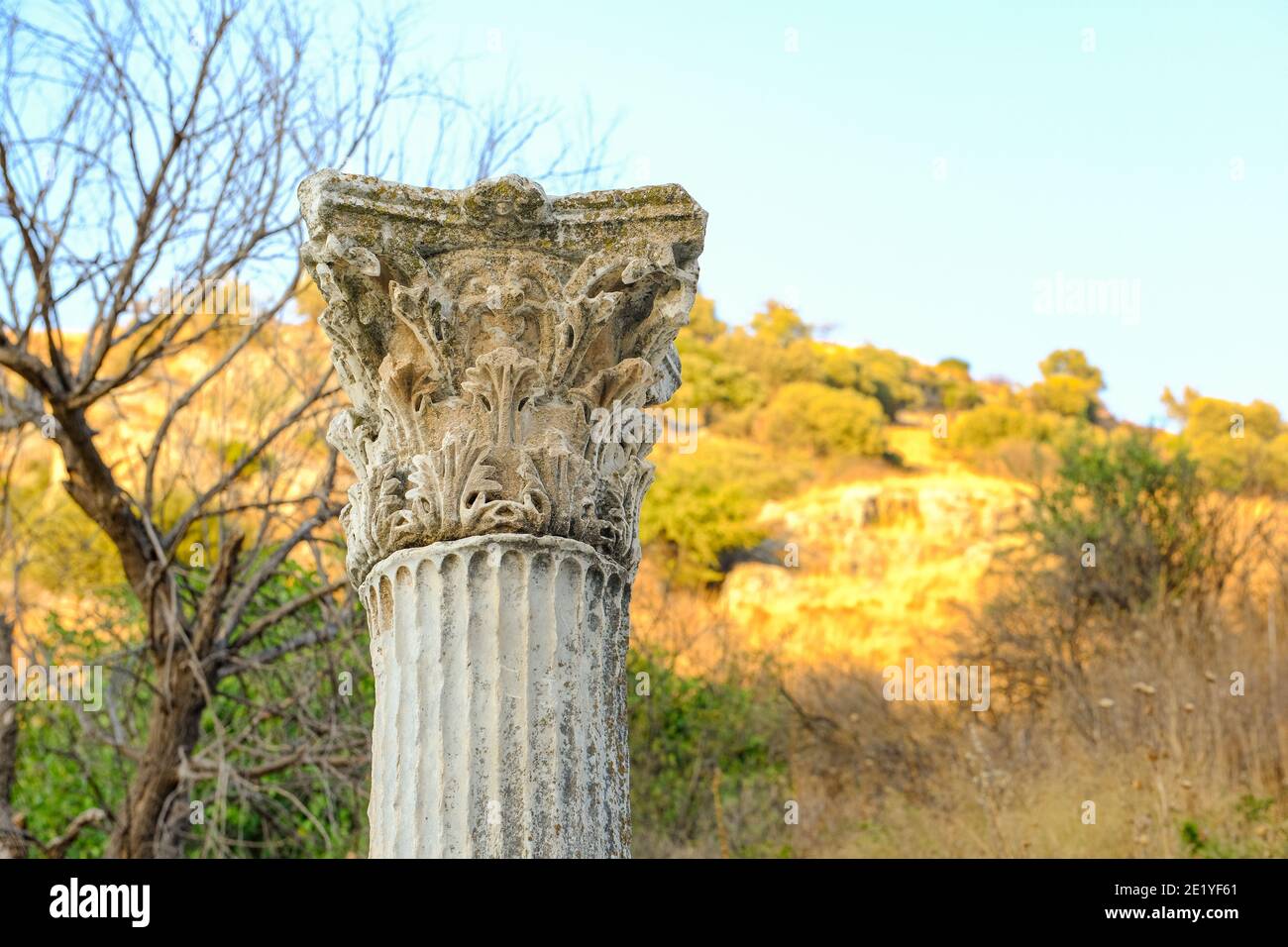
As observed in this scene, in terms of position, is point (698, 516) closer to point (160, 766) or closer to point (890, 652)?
point (890, 652)

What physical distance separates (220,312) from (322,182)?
16.7ft

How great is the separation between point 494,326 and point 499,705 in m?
1.04

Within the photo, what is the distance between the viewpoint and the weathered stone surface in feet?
11.8

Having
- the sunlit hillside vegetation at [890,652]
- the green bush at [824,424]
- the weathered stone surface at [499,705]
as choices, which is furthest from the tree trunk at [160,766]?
the green bush at [824,424]

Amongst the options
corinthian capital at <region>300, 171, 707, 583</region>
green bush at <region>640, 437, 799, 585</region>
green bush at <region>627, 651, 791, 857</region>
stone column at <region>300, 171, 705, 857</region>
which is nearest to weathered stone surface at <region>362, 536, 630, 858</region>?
stone column at <region>300, 171, 705, 857</region>

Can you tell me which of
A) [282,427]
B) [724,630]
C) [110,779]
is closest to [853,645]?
[724,630]

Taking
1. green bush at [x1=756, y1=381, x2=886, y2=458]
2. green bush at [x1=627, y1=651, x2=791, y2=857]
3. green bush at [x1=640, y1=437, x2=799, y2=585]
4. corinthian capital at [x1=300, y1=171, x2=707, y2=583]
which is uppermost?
green bush at [x1=756, y1=381, x2=886, y2=458]

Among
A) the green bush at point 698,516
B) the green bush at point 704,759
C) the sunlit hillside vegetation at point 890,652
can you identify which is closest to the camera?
the sunlit hillside vegetation at point 890,652

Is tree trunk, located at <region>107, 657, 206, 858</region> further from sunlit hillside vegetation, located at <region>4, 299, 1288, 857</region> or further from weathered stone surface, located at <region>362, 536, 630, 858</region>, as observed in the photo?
weathered stone surface, located at <region>362, 536, 630, 858</region>

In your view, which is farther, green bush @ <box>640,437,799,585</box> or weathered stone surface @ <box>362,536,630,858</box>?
green bush @ <box>640,437,799,585</box>

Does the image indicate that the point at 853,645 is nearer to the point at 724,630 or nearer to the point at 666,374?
the point at 724,630

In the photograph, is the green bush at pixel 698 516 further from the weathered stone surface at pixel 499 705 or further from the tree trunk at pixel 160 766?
the weathered stone surface at pixel 499 705

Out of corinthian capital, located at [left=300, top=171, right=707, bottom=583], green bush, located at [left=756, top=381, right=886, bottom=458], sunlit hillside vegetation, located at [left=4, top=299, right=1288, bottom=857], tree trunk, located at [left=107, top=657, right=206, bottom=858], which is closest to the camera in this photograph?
corinthian capital, located at [left=300, top=171, right=707, bottom=583]

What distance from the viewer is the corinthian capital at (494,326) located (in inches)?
156
